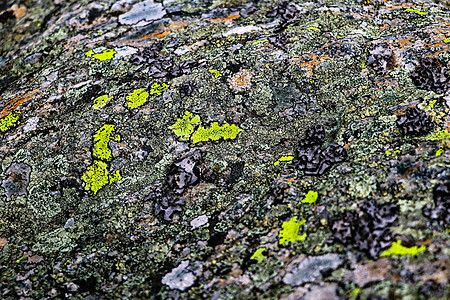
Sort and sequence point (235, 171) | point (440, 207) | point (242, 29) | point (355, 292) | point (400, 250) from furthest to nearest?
point (242, 29)
point (235, 171)
point (440, 207)
point (400, 250)
point (355, 292)

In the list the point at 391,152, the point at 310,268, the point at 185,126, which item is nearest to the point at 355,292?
the point at 310,268

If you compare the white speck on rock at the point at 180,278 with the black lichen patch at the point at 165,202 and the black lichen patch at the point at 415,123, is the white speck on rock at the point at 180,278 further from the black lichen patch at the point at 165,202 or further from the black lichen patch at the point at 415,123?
the black lichen patch at the point at 415,123

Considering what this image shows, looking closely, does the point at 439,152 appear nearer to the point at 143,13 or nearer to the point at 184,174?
the point at 184,174

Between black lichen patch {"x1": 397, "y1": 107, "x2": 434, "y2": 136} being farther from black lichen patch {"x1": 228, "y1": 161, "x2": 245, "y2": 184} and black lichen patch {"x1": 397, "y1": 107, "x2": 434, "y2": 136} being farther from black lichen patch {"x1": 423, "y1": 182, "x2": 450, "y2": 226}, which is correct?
black lichen patch {"x1": 228, "y1": 161, "x2": 245, "y2": 184}

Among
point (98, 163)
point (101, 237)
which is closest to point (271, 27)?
point (98, 163)

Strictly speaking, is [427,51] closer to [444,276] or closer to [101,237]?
[444,276]

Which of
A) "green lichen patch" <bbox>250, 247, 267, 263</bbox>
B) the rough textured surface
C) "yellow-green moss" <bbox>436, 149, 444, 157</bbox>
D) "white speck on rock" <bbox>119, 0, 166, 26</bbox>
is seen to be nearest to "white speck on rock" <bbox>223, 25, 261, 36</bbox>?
the rough textured surface

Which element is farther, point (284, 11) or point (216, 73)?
point (284, 11)
